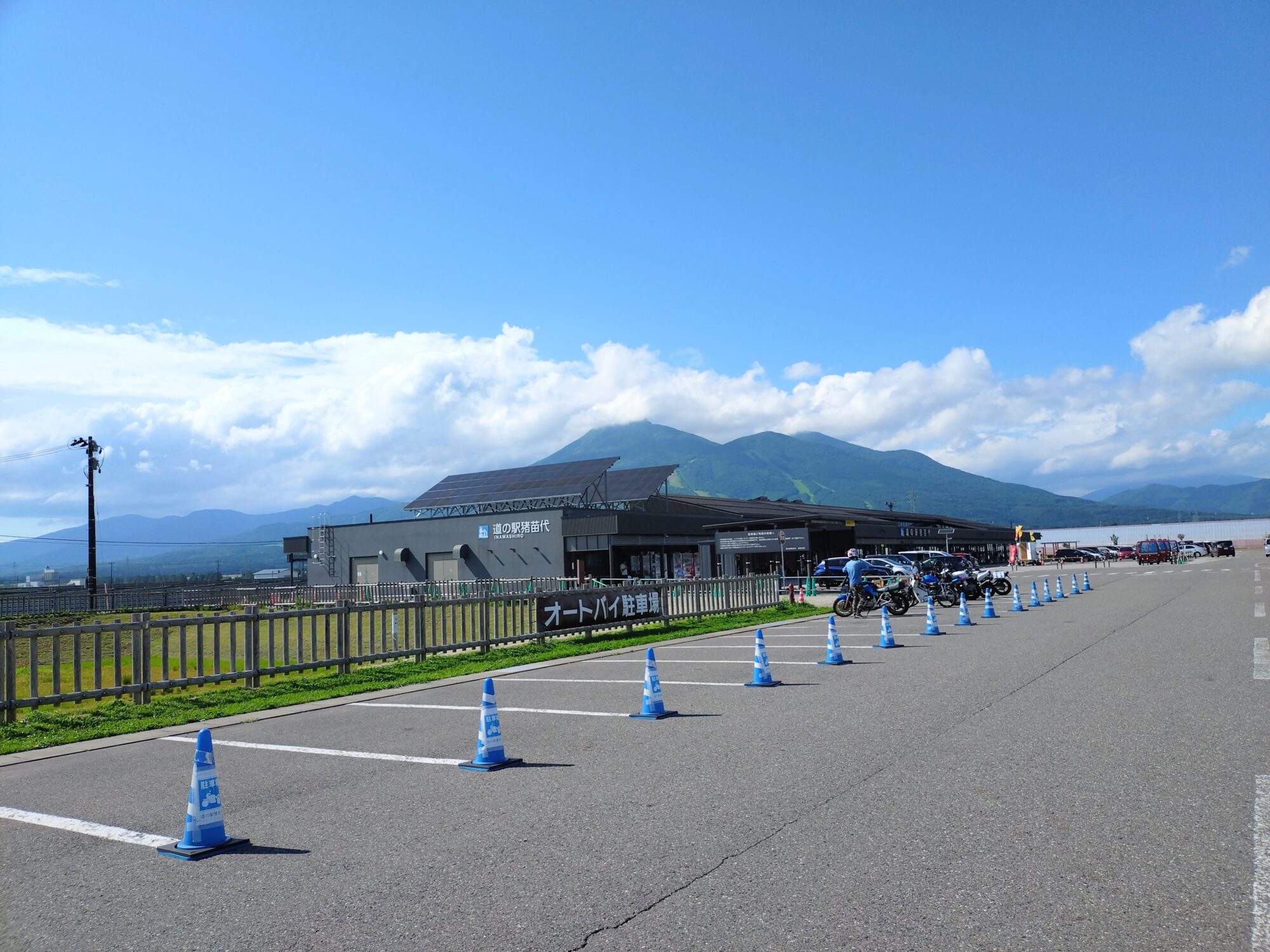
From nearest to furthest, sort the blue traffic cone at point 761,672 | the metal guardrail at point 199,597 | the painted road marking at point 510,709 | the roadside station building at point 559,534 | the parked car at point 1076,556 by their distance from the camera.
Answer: the painted road marking at point 510,709 < the blue traffic cone at point 761,672 < the metal guardrail at point 199,597 < the roadside station building at point 559,534 < the parked car at point 1076,556

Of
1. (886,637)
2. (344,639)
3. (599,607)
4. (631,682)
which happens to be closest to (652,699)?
(631,682)

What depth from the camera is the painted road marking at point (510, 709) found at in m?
11.2

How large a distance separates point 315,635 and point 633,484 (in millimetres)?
46724

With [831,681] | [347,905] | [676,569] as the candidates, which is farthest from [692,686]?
[676,569]

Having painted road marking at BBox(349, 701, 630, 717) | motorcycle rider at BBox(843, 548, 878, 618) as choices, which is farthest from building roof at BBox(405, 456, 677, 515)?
painted road marking at BBox(349, 701, 630, 717)

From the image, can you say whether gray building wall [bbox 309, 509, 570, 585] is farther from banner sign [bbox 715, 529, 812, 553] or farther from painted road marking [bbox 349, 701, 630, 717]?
painted road marking [bbox 349, 701, 630, 717]

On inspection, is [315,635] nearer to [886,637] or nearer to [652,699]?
[652,699]

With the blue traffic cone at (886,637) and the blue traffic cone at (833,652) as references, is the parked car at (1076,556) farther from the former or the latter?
the blue traffic cone at (833,652)

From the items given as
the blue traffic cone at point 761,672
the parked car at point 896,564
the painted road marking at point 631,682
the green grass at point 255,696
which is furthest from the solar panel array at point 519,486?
the blue traffic cone at point 761,672

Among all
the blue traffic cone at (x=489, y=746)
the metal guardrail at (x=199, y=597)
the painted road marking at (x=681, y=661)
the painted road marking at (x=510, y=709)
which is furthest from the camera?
the metal guardrail at (x=199, y=597)

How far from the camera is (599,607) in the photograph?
2239 centimetres

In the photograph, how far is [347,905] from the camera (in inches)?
202

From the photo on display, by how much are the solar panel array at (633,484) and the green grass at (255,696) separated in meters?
38.3

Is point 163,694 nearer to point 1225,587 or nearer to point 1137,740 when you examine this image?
point 1137,740
